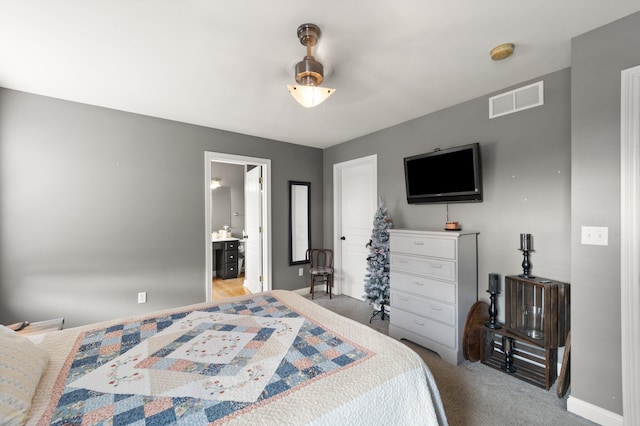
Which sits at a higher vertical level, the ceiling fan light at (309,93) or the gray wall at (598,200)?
the ceiling fan light at (309,93)

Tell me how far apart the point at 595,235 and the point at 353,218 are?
2.85 metres

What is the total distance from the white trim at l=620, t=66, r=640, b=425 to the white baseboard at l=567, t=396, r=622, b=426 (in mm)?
99

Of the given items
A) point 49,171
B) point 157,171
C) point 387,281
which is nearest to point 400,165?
point 387,281

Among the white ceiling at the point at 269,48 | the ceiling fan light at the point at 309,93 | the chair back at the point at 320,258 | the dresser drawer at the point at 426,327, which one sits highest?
the white ceiling at the point at 269,48

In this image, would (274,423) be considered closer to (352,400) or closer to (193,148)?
(352,400)

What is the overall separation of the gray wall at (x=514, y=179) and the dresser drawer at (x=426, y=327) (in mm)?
535

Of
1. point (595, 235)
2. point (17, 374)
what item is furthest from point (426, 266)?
point (17, 374)

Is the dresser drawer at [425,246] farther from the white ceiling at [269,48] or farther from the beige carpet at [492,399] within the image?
the white ceiling at [269,48]

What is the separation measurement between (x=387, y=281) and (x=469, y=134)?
190 cm

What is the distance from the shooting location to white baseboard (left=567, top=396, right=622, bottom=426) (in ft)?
5.51

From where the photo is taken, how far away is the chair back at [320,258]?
453 cm

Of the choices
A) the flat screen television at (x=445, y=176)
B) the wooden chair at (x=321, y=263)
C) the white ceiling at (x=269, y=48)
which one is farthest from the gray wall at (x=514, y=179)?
the wooden chair at (x=321, y=263)

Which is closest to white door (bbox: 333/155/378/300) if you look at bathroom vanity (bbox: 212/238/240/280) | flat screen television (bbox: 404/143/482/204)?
flat screen television (bbox: 404/143/482/204)

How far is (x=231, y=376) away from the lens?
1.10m
